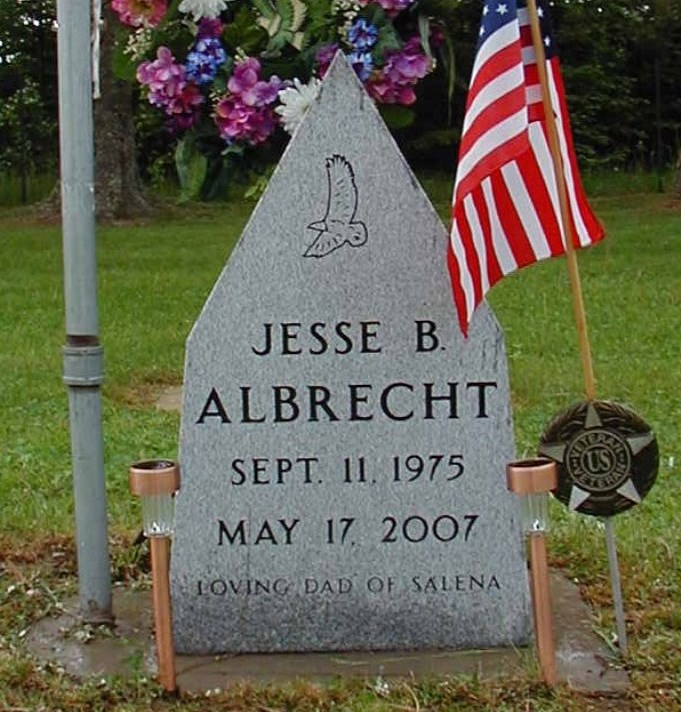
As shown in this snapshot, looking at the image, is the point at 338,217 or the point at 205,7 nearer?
the point at 338,217

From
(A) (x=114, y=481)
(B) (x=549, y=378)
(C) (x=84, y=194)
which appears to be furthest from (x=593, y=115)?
(C) (x=84, y=194)

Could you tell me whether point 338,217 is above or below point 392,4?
below

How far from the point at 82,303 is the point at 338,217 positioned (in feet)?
2.47

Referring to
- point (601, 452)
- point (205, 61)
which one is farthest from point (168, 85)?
point (601, 452)

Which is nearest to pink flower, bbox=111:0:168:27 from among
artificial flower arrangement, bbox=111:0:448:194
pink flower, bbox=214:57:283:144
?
artificial flower arrangement, bbox=111:0:448:194

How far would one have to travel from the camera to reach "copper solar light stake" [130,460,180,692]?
383cm

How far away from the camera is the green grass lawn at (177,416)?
3916mm

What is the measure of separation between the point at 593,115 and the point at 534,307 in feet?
57.6

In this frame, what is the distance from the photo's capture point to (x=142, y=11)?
4.50 metres

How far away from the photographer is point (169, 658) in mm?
3906

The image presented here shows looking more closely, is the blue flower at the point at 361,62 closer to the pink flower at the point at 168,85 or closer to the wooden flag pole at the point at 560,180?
the pink flower at the point at 168,85

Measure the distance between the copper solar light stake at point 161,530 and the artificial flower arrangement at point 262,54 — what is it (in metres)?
1.15

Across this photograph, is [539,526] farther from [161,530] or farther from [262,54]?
[262,54]

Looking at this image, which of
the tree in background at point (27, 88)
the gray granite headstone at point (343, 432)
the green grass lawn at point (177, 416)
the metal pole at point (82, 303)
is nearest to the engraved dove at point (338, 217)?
the gray granite headstone at point (343, 432)
